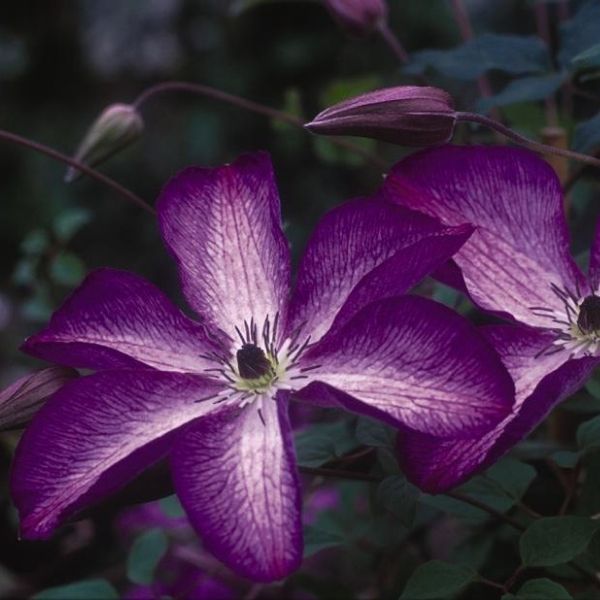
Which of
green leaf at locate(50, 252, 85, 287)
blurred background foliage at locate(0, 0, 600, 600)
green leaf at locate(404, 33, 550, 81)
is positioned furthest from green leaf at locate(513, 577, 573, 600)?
green leaf at locate(50, 252, 85, 287)

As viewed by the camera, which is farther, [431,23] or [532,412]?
[431,23]

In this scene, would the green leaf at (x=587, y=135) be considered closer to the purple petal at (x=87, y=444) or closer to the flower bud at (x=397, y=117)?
the flower bud at (x=397, y=117)

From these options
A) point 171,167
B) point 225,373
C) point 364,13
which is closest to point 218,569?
point 225,373

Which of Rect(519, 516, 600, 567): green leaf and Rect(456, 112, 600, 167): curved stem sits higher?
Rect(456, 112, 600, 167): curved stem

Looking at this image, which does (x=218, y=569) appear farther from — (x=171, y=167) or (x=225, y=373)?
(x=171, y=167)

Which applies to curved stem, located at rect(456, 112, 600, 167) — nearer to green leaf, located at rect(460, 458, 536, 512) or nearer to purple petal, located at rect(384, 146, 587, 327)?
purple petal, located at rect(384, 146, 587, 327)

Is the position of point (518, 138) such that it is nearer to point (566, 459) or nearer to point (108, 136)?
point (566, 459)
